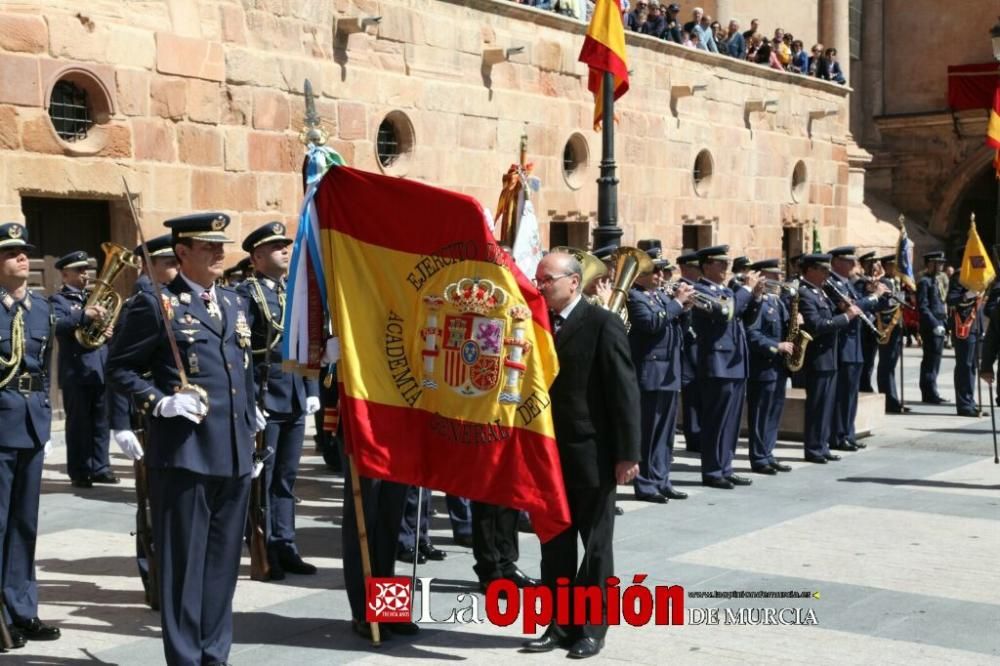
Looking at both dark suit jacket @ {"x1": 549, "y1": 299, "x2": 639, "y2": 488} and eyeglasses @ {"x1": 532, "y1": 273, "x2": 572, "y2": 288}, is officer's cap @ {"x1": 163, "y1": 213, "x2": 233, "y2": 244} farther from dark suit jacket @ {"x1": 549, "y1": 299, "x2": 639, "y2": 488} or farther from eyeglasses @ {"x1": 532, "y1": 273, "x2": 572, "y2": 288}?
dark suit jacket @ {"x1": 549, "y1": 299, "x2": 639, "y2": 488}

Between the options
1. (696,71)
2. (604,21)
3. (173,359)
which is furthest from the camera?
(696,71)

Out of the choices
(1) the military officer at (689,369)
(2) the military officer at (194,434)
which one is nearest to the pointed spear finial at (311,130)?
(2) the military officer at (194,434)

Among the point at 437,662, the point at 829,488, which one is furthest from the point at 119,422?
the point at 829,488

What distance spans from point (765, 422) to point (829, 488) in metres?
1.09

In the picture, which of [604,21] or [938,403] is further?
[938,403]

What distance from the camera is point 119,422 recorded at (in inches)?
259

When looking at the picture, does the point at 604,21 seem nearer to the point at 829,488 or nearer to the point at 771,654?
the point at 829,488

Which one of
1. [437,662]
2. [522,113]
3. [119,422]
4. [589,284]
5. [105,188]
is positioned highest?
[522,113]

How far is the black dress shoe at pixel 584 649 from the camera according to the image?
21.5 feet

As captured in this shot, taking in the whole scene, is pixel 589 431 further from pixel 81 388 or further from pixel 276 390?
pixel 81 388

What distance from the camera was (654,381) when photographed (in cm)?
1114

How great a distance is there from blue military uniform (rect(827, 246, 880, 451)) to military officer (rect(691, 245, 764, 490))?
227 cm

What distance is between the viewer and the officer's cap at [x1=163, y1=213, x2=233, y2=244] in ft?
20.5

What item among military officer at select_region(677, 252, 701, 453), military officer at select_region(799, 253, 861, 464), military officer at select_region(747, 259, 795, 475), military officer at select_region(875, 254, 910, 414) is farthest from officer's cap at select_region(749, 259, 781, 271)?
military officer at select_region(875, 254, 910, 414)
